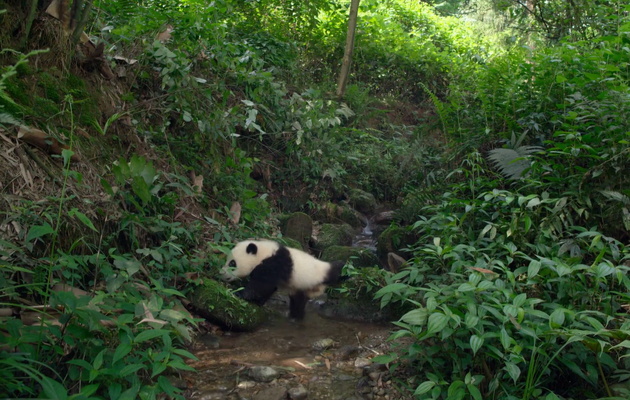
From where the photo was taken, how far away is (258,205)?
5961 mm

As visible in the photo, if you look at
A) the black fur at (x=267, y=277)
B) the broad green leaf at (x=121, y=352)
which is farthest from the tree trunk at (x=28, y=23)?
the broad green leaf at (x=121, y=352)

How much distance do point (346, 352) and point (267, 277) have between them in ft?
4.52

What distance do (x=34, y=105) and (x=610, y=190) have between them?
509 cm

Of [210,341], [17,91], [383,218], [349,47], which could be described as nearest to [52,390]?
[210,341]

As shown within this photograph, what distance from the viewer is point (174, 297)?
4027 mm

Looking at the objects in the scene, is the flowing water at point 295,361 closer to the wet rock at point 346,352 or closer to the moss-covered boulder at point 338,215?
the wet rock at point 346,352

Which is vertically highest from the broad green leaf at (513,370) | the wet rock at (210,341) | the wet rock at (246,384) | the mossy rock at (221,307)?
the broad green leaf at (513,370)

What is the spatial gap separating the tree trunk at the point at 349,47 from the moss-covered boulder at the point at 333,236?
3.69 metres

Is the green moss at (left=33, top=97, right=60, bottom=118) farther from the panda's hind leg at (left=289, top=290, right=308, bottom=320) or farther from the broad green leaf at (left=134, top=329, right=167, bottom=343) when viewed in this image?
the panda's hind leg at (left=289, top=290, right=308, bottom=320)

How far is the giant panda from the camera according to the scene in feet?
16.4

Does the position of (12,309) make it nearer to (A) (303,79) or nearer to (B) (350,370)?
(B) (350,370)

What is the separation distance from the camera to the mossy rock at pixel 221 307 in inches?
170

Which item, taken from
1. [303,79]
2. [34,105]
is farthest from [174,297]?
[303,79]

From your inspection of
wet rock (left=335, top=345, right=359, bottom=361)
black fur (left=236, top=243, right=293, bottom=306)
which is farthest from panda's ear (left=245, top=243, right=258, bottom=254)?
wet rock (left=335, top=345, right=359, bottom=361)
